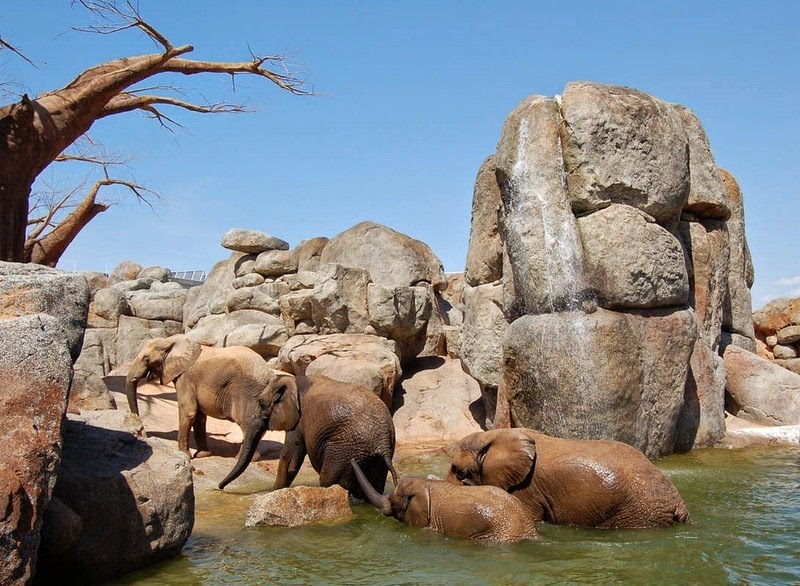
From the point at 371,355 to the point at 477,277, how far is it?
7.43 ft

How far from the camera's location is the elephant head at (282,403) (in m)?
9.38

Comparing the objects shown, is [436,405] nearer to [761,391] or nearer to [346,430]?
[761,391]

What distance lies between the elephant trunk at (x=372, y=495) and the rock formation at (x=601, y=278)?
3.39m

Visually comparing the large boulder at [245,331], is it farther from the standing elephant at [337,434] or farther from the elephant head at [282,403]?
the standing elephant at [337,434]

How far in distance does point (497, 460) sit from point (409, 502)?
895mm

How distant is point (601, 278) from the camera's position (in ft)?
36.1

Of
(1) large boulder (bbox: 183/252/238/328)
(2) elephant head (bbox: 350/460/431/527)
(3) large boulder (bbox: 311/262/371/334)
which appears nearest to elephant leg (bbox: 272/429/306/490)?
(2) elephant head (bbox: 350/460/431/527)

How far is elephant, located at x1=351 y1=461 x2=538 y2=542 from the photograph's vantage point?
6629mm

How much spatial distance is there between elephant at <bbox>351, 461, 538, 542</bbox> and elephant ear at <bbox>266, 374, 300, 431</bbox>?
6.50 ft

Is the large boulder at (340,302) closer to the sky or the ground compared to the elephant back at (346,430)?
closer to the sky

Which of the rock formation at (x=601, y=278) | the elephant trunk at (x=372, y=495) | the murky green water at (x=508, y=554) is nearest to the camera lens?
the murky green water at (x=508, y=554)

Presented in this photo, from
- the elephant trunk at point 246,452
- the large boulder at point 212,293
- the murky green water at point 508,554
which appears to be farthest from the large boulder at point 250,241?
the murky green water at point 508,554

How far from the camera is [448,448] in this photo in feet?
39.4

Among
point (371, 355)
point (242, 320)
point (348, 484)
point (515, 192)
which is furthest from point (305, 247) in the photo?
point (348, 484)
